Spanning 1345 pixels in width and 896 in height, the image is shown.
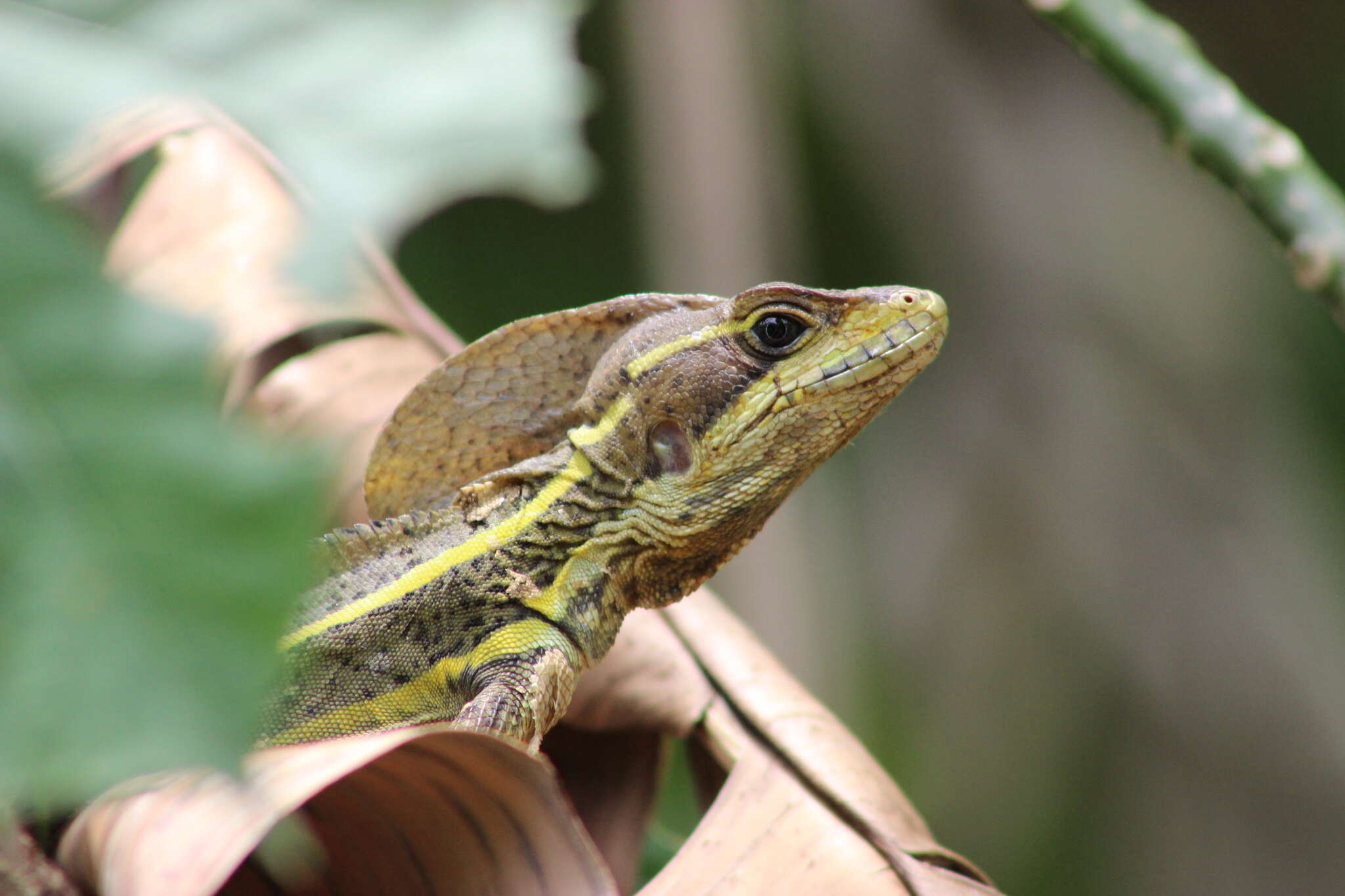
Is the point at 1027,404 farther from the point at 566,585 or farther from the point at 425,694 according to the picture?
the point at 425,694

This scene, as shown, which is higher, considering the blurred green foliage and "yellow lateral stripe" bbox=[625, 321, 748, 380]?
the blurred green foliage

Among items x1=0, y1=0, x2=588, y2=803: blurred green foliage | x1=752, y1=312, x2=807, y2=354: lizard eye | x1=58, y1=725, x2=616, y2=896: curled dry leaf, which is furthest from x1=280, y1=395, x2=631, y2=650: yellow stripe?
x1=0, y1=0, x2=588, y2=803: blurred green foliage

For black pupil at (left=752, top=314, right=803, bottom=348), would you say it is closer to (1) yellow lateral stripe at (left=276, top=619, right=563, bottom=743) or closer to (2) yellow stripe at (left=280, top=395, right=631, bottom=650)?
(2) yellow stripe at (left=280, top=395, right=631, bottom=650)

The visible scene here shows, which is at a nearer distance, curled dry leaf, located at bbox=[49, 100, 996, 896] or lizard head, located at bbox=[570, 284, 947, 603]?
curled dry leaf, located at bbox=[49, 100, 996, 896]

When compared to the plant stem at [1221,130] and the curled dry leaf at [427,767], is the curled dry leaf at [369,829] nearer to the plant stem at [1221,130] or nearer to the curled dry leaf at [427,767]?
the curled dry leaf at [427,767]

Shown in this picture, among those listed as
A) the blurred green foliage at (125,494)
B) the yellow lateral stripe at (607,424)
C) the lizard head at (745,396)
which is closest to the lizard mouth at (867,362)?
the lizard head at (745,396)

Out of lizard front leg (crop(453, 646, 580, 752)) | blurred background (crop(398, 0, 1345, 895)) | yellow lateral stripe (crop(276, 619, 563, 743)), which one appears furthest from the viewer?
blurred background (crop(398, 0, 1345, 895))

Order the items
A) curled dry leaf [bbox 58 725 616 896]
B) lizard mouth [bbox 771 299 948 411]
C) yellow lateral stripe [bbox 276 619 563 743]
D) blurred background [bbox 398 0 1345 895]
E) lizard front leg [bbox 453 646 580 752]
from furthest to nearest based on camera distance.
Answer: blurred background [bbox 398 0 1345 895] → lizard mouth [bbox 771 299 948 411] → yellow lateral stripe [bbox 276 619 563 743] → lizard front leg [bbox 453 646 580 752] → curled dry leaf [bbox 58 725 616 896]

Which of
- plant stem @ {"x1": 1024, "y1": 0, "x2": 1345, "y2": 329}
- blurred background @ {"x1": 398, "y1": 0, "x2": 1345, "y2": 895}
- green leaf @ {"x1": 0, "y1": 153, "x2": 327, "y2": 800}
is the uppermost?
plant stem @ {"x1": 1024, "y1": 0, "x2": 1345, "y2": 329}
